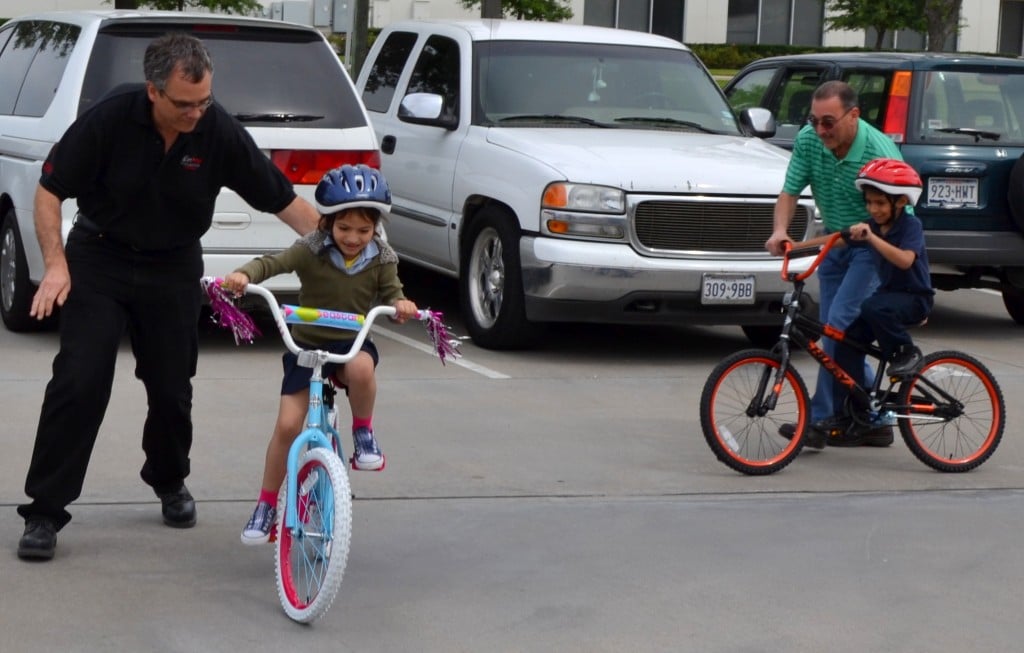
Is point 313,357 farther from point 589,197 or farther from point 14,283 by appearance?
point 14,283

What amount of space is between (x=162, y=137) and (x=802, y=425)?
10.5ft

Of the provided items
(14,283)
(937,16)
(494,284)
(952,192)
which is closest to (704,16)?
(937,16)

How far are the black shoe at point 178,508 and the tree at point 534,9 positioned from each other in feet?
121

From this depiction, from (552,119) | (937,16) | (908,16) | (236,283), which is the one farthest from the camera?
(908,16)

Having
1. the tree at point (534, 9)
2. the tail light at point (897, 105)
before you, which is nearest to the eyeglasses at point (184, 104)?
the tail light at point (897, 105)

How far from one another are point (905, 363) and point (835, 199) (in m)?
0.81

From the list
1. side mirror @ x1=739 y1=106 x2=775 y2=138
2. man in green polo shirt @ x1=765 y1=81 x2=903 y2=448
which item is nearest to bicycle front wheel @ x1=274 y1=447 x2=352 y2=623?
man in green polo shirt @ x1=765 y1=81 x2=903 y2=448

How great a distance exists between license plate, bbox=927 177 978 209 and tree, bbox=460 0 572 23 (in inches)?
1257

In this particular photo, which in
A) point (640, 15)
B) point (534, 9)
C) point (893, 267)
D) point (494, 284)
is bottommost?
point (494, 284)

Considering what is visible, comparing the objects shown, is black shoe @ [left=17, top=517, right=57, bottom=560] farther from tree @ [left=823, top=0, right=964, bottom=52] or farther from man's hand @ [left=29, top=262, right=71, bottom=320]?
tree @ [left=823, top=0, right=964, bottom=52]

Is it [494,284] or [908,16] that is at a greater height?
[908,16]

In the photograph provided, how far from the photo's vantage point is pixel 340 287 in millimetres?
5344

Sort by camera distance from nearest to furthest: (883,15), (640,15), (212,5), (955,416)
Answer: (955,416)
(212,5)
(883,15)
(640,15)

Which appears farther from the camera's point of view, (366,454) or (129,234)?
(129,234)
